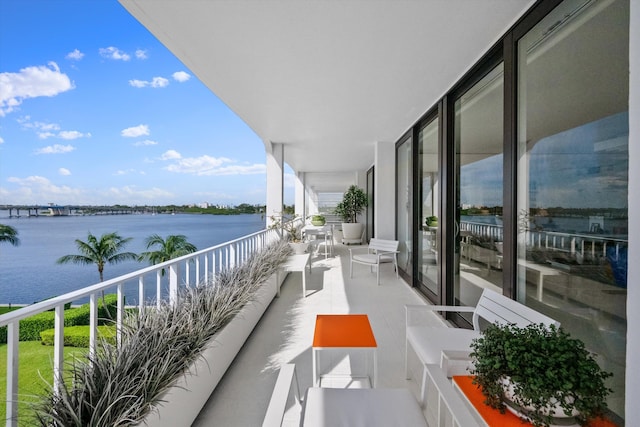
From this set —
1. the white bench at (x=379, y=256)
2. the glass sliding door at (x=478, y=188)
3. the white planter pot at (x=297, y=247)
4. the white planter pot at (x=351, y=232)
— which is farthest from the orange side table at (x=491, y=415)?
the white planter pot at (x=351, y=232)

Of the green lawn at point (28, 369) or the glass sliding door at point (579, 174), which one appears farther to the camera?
the glass sliding door at point (579, 174)

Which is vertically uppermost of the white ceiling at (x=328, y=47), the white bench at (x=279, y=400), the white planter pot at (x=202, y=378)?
the white ceiling at (x=328, y=47)

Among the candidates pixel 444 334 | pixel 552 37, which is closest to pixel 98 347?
pixel 444 334

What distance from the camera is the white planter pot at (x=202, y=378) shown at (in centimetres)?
148

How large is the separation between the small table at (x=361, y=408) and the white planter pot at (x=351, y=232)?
8016 millimetres

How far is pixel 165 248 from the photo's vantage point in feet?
38.7

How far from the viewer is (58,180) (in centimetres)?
2064

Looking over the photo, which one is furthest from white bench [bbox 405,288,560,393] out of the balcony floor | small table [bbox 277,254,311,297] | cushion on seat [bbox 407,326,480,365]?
small table [bbox 277,254,311,297]

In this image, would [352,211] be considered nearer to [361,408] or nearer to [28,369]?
[28,369]

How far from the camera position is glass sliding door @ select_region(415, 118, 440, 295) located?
3.95m

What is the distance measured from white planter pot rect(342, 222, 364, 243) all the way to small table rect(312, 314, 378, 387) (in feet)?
23.6

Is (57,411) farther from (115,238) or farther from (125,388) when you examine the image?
(115,238)

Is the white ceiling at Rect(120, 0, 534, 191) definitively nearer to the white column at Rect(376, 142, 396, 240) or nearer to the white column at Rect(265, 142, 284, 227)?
the white column at Rect(376, 142, 396, 240)

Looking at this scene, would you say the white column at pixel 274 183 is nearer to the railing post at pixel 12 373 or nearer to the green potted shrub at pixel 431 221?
the green potted shrub at pixel 431 221
